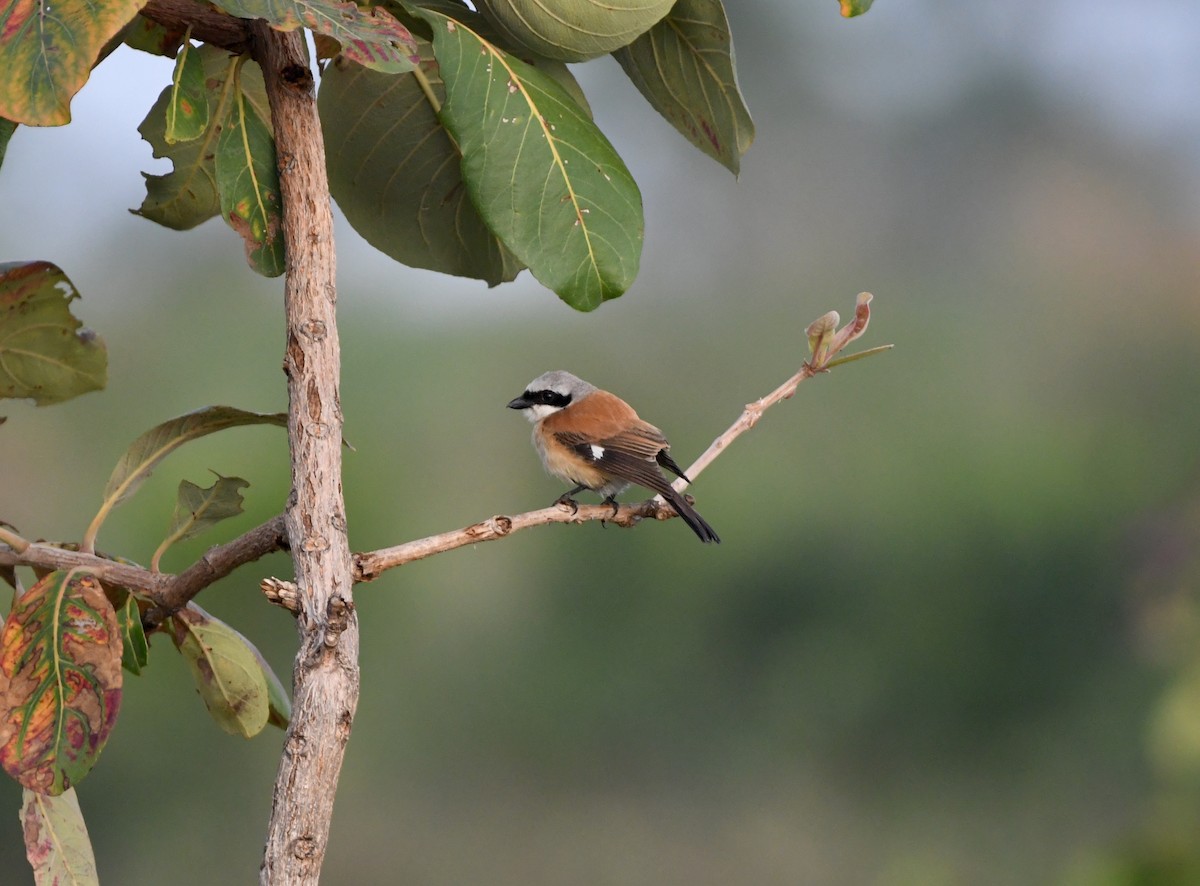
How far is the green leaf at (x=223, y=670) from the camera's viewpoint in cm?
76

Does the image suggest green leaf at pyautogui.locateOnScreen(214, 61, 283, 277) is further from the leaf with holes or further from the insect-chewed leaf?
the insect-chewed leaf

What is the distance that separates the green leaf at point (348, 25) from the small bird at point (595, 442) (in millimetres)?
Result: 753

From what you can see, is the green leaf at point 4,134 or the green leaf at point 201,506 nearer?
the green leaf at point 4,134

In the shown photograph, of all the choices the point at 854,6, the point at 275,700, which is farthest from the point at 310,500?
→ the point at 854,6

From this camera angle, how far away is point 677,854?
17.9 ft

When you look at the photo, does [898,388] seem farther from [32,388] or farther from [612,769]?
[32,388]

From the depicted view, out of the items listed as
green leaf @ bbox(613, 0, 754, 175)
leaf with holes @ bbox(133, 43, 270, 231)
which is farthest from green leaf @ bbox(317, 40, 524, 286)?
green leaf @ bbox(613, 0, 754, 175)

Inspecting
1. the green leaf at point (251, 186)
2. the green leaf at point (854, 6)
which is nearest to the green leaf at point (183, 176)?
the green leaf at point (251, 186)

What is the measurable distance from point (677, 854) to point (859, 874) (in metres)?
0.90

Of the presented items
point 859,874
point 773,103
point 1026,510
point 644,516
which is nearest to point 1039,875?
point 859,874

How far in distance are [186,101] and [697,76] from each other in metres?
0.34

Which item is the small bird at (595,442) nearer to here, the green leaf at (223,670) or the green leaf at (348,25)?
the green leaf at (223,670)

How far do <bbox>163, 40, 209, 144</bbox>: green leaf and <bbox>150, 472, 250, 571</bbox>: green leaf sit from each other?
26cm

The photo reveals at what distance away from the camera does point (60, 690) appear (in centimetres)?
64
